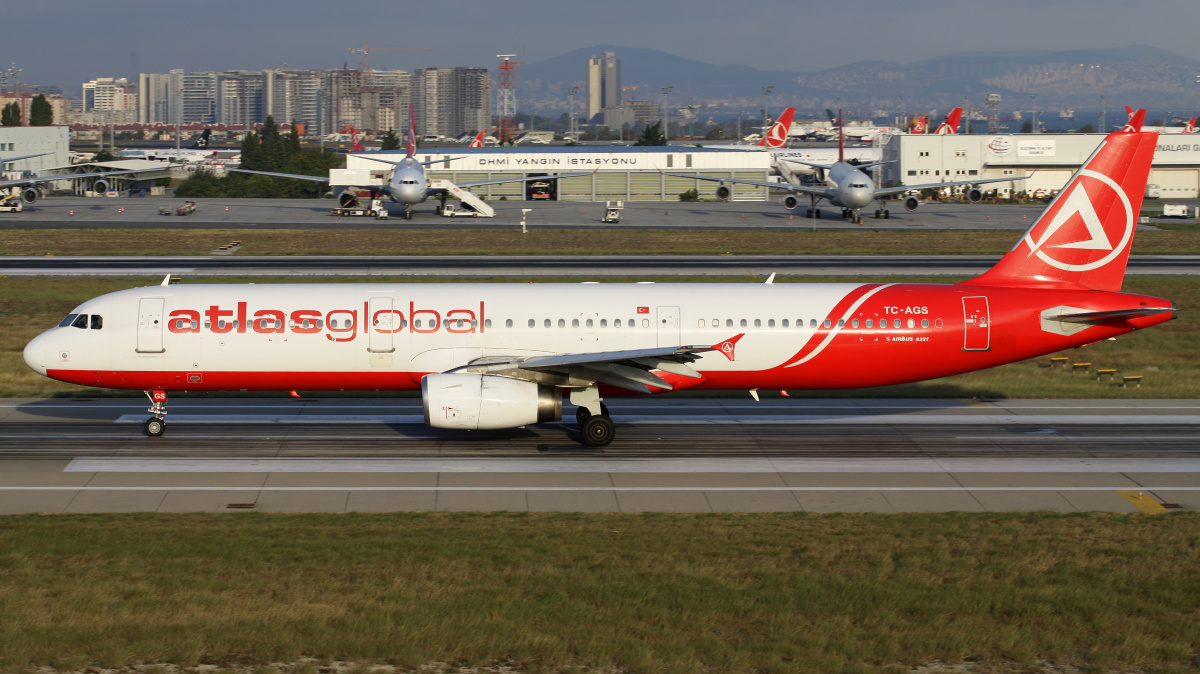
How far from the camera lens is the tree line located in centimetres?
12238

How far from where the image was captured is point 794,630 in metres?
14.2

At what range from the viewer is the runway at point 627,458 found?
22078 mm

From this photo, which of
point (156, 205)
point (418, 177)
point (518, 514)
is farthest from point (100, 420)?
point (156, 205)

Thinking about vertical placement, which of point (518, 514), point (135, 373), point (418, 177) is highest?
point (418, 177)

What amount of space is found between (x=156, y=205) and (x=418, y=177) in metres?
27.6

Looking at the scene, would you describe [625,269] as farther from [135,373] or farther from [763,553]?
[763,553]

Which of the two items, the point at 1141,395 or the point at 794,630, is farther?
the point at 1141,395

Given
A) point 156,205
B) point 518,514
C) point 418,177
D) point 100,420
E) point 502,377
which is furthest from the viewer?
point 156,205

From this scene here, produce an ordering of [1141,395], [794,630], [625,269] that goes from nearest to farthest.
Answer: [794,630] → [1141,395] → [625,269]

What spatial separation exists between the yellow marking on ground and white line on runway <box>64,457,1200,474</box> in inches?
74.6

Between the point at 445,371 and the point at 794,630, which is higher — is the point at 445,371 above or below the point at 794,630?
above

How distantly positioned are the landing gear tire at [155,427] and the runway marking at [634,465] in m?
2.21

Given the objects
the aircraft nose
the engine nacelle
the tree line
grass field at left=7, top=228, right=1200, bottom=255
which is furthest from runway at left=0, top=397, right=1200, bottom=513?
the tree line

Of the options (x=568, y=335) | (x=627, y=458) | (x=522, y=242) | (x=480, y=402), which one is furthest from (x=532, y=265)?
(x=480, y=402)
